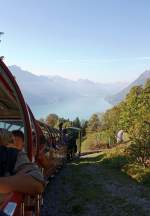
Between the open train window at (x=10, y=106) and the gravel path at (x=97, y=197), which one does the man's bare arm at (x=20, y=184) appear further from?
the gravel path at (x=97, y=197)

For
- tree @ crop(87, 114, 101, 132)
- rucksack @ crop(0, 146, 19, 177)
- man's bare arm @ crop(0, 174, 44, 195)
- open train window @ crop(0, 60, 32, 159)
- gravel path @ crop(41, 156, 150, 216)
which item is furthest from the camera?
tree @ crop(87, 114, 101, 132)

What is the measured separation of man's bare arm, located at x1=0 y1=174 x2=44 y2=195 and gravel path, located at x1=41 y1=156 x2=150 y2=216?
283 inches

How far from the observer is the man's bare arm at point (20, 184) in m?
3.54

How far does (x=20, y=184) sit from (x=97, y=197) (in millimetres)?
9477

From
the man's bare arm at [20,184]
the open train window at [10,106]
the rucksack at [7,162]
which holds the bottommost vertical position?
the man's bare arm at [20,184]

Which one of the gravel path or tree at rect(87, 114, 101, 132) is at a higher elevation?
tree at rect(87, 114, 101, 132)

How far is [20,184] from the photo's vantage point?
11.9 feet

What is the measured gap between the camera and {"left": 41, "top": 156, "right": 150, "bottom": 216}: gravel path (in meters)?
11.3

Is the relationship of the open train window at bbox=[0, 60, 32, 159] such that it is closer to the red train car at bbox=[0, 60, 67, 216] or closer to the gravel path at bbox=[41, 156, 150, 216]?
the red train car at bbox=[0, 60, 67, 216]

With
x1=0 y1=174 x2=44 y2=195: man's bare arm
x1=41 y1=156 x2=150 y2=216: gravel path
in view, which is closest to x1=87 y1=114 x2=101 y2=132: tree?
x1=41 y1=156 x2=150 y2=216: gravel path

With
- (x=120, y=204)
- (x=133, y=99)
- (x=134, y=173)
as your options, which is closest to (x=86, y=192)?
(x=120, y=204)

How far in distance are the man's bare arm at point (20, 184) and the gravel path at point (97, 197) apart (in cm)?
719

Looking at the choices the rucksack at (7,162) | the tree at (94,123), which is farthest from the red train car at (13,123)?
the tree at (94,123)

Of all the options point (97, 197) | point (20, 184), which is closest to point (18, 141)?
point (20, 184)
